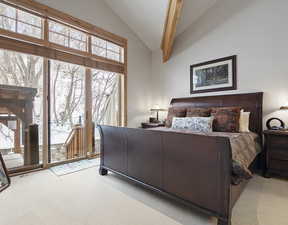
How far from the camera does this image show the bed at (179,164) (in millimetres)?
1472

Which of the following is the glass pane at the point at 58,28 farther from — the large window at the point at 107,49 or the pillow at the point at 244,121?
the pillow at the point at 244,121

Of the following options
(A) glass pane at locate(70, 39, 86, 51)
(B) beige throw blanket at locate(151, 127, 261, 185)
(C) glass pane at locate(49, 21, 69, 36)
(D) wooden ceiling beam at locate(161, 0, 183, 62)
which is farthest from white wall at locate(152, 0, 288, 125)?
(C) glass pane at locate(49, 21, 69, 36)

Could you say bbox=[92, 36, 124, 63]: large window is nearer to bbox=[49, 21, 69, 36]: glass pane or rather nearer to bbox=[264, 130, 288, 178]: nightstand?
bbox=[49, 21, 69, 36]: glass pane

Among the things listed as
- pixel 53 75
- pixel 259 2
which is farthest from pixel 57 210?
pixel 259 2

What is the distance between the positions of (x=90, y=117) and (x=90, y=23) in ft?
7.06

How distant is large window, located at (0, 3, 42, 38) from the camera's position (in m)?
2.73

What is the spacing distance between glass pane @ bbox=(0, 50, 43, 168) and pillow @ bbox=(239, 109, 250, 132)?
12.5 ft

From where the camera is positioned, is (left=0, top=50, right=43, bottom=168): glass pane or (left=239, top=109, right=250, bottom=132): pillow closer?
(left=0, top=50, right=43, bottom=168): glass pane

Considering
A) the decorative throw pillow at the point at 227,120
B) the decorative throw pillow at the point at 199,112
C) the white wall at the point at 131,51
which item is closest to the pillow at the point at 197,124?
A: the decorative throw pillow at the point at 227,120

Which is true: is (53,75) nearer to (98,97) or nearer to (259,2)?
(98,97)

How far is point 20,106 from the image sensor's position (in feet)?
9.87

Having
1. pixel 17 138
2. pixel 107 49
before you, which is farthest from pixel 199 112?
pixel 17 138

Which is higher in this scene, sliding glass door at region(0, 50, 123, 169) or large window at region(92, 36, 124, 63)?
large window at region(92, 36, 124, 63)

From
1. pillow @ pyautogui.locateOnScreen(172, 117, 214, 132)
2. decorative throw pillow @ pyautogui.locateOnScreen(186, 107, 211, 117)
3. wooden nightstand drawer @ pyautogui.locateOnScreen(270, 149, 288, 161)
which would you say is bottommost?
wooden nightstand drawer @ pyautogui.locateOnScreen(270, 149, 288, 161)
